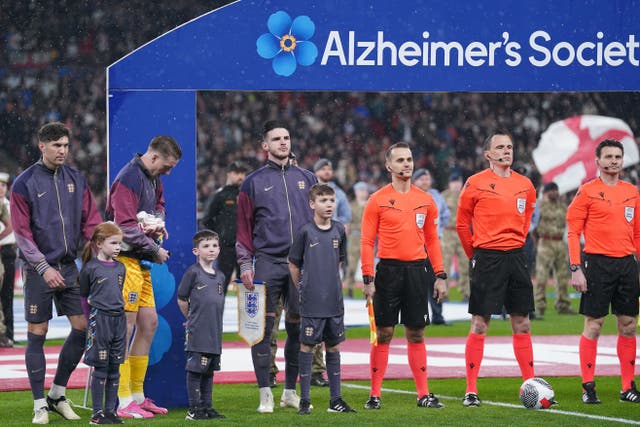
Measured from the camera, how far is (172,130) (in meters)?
9.28

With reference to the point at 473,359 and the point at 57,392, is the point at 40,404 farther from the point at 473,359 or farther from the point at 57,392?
the point at 473,359

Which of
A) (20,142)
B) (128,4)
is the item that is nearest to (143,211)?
(20,142)

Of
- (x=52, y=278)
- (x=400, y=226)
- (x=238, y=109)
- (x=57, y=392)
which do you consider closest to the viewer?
(x=52, y=278)

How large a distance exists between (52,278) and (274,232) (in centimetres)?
177

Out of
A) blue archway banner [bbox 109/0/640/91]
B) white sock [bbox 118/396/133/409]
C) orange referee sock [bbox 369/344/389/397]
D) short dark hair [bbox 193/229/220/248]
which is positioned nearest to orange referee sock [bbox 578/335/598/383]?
orange referee sock [bbox 369/344/389/397]

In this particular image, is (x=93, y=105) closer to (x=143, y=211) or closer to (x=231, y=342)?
(x=231, y=342)

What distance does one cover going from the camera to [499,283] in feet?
29.7

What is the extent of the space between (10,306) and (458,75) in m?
7.08

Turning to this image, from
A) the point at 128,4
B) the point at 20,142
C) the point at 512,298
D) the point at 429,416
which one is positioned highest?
the point at 128,4

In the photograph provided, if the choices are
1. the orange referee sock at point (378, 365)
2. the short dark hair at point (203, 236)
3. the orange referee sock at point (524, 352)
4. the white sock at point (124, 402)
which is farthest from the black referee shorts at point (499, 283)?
the white sock at point (124, 402)

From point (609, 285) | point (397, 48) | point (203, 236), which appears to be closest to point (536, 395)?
point (609, 285)

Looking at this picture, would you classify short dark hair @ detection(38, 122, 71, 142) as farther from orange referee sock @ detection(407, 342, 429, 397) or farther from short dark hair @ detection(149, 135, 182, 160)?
orange referee sock @ detection(407, 342, 429, 397)

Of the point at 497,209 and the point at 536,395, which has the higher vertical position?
the point at 497,209

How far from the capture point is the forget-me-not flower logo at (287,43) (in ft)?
30.3
